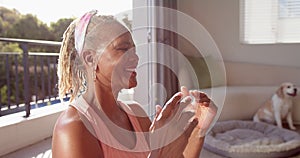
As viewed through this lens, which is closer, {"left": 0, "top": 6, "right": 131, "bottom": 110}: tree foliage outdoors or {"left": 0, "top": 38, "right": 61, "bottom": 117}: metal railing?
{"left": 0, "top": 38, "right": 61, "bottom": 117}: metal railing

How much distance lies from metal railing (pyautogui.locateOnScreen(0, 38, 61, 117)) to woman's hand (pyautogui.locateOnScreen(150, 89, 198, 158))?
2467 mm

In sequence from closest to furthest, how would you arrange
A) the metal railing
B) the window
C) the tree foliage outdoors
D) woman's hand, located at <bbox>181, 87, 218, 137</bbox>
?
woman's hand, located at <bbox>181, 87, 218, 137</bbox> < the metal railing < the tree foliage outdoors < the window

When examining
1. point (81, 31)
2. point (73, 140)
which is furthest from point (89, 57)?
point (73, 140)

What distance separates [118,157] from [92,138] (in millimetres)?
76

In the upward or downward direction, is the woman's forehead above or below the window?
below

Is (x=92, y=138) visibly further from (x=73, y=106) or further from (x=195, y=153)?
(x=195, y=153)

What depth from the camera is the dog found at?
9.71 ft

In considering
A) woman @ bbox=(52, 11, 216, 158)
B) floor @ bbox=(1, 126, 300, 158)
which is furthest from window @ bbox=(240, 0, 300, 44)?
woman @ bbox=(52, 11, 216, 158)

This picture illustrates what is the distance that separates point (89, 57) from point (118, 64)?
0.17ft

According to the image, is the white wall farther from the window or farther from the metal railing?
the metal railing

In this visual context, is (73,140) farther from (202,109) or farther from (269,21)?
(269,21)

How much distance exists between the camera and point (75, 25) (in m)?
0.56

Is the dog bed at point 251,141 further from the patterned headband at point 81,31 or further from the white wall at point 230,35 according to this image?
the patterned headband at point 81,31

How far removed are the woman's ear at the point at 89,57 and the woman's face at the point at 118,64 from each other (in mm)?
14
